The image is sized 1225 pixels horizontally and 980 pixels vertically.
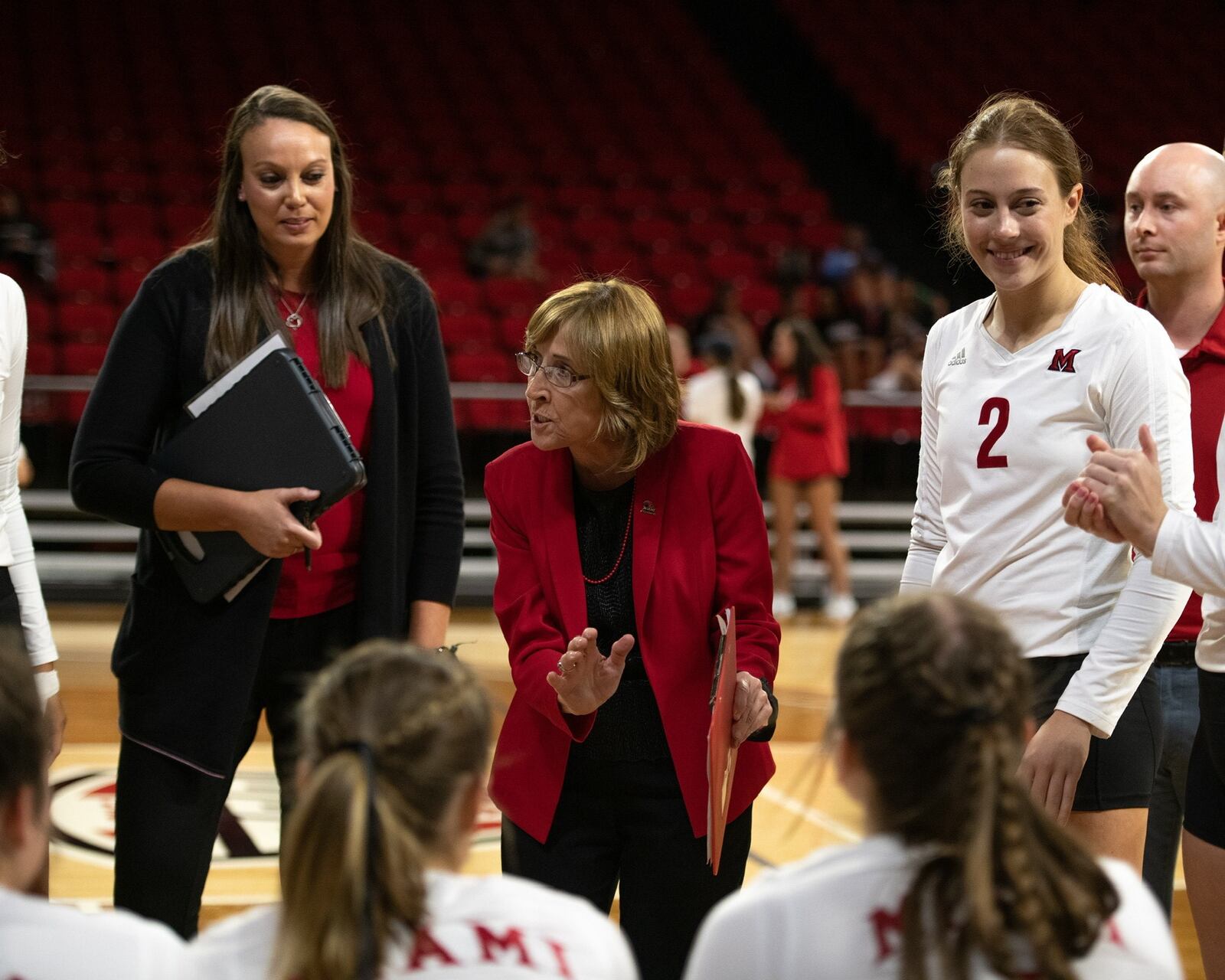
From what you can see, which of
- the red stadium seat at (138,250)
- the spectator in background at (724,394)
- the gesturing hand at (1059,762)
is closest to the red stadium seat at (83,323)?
the red stadium seat at (138,250)

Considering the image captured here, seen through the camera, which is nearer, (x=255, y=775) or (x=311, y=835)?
(x=311, y=835)

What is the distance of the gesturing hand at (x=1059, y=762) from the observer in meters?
1.91

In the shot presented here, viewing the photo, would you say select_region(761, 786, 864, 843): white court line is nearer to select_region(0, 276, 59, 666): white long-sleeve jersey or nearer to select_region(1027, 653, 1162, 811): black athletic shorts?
select_region(1027, 653, 1162, 811): black athletic shorts

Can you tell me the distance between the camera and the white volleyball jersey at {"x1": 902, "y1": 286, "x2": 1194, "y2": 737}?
194cm

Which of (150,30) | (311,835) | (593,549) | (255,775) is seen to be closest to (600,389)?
(593,549)

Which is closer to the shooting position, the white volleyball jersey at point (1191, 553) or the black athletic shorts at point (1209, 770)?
the white volleyball jersey at point (1191, 553)

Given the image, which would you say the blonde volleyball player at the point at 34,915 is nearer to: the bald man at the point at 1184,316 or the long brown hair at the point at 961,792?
the long brown hair at the point at 961,792

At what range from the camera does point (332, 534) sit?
7.44 feet

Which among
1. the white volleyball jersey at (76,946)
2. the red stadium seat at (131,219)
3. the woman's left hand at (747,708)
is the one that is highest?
the red stadium seat at (131,219)

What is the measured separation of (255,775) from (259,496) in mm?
2832

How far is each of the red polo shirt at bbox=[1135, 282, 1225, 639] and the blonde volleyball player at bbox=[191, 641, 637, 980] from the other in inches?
57.7

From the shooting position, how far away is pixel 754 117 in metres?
12.6

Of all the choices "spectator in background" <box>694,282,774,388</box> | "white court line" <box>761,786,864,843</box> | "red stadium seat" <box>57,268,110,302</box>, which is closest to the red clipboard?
"white court line" <box>761,786,864,843</box>

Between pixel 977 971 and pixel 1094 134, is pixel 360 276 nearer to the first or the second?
pixel 977 971
